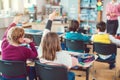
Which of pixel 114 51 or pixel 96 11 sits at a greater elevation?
pixel 96 11

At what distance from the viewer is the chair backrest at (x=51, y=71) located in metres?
2.30

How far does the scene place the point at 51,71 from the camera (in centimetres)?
235

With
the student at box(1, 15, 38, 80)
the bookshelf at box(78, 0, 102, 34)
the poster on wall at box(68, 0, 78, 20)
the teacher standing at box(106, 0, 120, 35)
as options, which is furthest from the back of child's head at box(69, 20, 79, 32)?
the poster on wall at box(68, 0, 78, 20)

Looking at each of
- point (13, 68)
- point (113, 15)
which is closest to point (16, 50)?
point (13, 68)

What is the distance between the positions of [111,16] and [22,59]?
157 inches

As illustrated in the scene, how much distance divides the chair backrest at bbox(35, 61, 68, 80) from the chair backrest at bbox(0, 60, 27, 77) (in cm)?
18

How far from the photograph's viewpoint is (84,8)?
7.00 meters

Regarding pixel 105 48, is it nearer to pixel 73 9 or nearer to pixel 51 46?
pixel 51 46

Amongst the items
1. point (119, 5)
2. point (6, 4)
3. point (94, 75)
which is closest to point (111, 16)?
point (119, 5)

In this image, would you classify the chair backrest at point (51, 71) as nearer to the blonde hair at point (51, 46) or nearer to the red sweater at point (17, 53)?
the blonde hair at point (51, 46)

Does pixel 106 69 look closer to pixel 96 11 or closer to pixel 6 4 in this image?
pixel 96 11

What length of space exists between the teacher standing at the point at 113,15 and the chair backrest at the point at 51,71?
404 centimetres

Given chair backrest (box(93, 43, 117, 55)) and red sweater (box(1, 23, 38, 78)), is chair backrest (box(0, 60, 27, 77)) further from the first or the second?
chair backrest (box(93, 43, 117, 55))

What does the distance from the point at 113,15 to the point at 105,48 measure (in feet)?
8.93
